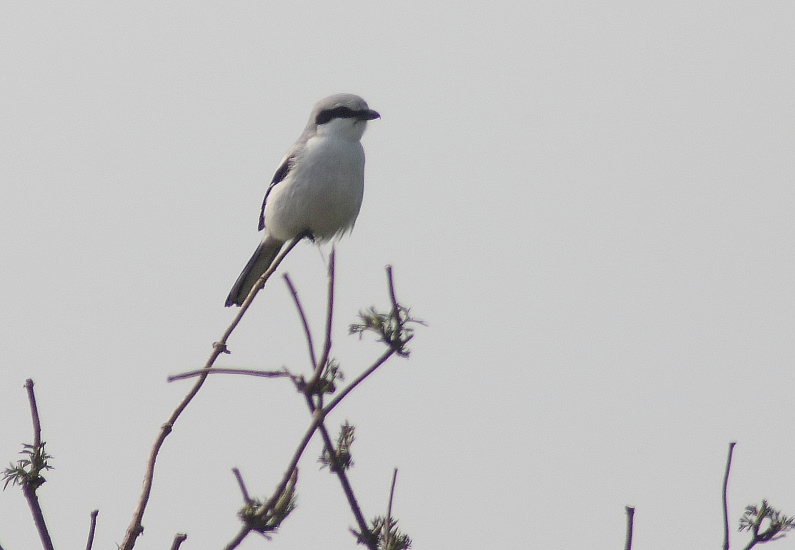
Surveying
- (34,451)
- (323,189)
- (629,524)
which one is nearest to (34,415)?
(34,451)

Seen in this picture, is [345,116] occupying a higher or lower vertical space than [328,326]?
higher

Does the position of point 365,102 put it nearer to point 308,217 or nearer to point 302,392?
point 308,217

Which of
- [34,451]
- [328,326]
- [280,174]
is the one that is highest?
[280,174]

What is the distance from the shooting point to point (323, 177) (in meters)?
6.00

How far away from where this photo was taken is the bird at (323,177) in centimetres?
600

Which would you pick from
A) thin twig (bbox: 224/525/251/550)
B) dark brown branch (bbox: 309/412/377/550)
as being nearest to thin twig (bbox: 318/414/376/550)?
dark brown branch (bbox: 309/412/377/550)

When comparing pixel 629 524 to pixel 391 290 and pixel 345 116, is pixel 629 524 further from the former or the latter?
pixel 345 116

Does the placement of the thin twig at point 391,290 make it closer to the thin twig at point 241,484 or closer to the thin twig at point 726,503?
the thin twig at point 241,484

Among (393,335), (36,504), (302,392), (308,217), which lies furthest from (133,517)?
(308,217)

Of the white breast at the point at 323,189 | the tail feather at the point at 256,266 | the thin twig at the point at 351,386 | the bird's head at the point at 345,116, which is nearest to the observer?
the thin twig at the point at 351,386

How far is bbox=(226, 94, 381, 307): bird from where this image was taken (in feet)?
19.7

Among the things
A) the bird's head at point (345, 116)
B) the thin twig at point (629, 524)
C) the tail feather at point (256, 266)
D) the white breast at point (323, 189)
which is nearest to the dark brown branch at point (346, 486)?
the thin twig at point (629, 524)

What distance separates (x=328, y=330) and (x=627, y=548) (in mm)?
832

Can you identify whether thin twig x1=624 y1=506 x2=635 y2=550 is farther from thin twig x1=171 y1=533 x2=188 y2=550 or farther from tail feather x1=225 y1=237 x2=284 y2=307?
tail feather x1=225 y1=237 x2=284 y2=307
